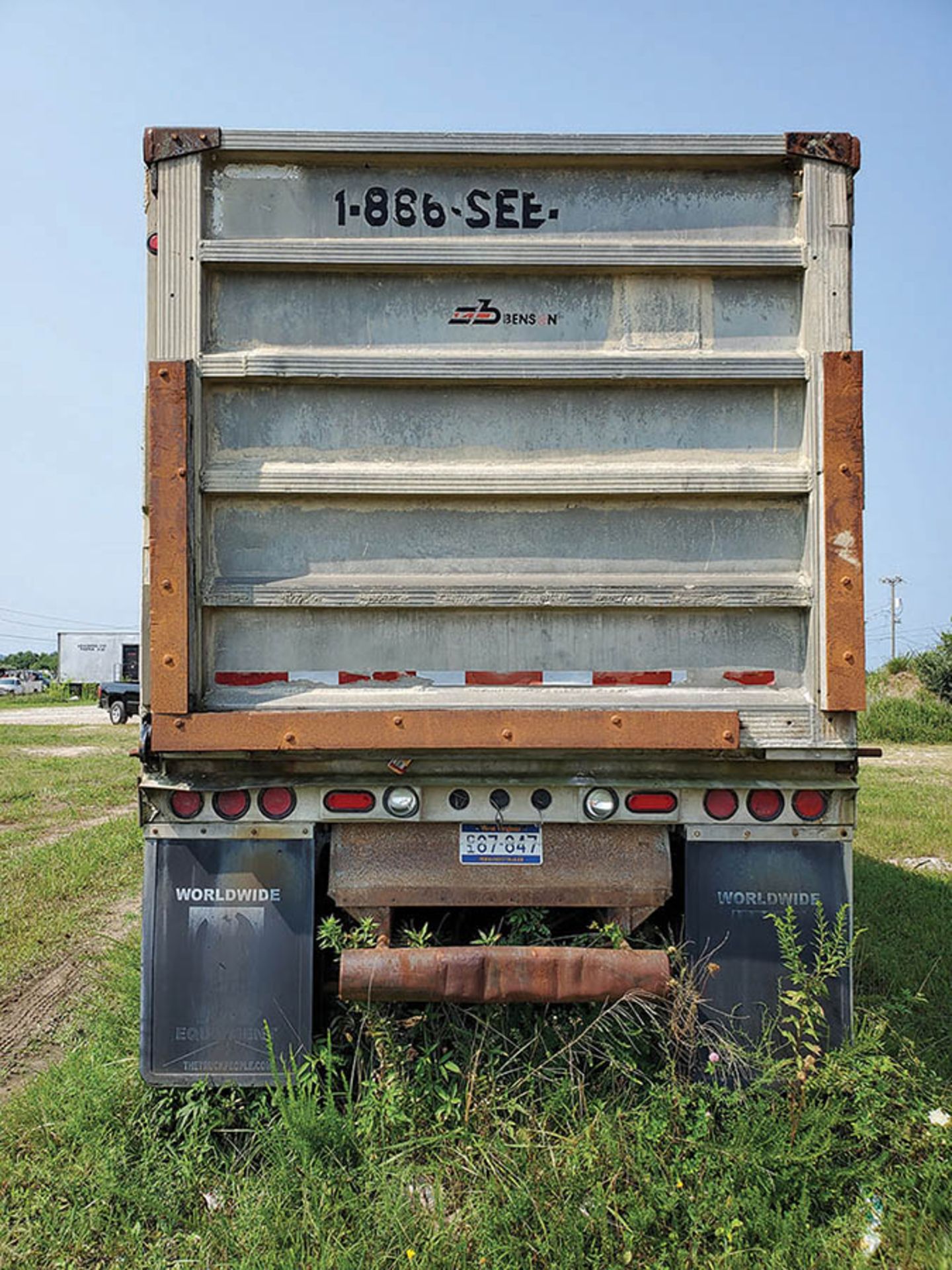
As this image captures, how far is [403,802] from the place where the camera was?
10.3 ft

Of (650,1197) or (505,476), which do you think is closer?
(650,1197)

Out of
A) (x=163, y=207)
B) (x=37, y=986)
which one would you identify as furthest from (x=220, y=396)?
(x=37, y=986)

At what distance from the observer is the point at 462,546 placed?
316 cm

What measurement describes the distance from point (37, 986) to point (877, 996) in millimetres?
3965

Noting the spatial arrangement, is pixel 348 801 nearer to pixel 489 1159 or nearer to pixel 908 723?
pixel 489 1159

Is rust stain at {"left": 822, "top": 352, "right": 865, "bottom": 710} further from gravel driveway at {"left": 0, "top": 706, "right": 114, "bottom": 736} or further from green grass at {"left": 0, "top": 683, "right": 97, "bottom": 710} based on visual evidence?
green grass at {"left": 0, "top": 683, "right": 97, "bottom": 710}

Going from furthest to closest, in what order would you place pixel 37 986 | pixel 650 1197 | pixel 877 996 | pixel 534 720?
pixel 37 986, pixel 877 996, pixel 534 720, pixel 650 1197

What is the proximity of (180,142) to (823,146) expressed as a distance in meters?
2.01

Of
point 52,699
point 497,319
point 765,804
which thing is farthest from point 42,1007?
point 52,699

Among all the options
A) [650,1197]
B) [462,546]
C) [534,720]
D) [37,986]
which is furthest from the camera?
[37,986]

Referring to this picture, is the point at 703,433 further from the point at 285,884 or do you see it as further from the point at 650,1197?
the point at 650,1197

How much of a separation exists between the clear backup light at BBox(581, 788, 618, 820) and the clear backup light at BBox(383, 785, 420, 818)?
530 mm

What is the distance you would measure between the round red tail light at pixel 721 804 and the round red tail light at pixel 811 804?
19 cm

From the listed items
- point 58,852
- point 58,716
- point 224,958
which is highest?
point 224,958
